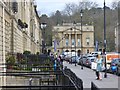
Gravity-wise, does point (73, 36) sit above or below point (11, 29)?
above

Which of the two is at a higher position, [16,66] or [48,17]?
[48,17]

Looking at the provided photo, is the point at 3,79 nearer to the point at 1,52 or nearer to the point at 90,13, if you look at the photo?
the point at 1,52

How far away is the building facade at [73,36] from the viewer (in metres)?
131

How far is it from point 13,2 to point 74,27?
320ft

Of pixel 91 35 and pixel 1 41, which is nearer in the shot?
pixel 1 41

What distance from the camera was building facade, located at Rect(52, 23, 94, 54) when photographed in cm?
13100

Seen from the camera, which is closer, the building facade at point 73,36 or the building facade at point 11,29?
the building facade at point 11,29

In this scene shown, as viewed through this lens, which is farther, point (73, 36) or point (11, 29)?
point (73, 36)

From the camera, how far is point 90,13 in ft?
353

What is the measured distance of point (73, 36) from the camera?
137125 millimetres

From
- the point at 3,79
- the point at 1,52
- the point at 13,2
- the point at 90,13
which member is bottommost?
the point at 3,79

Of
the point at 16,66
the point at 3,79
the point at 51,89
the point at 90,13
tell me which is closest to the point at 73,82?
the point at 51,89

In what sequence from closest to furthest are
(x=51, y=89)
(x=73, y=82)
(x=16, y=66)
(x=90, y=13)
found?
1. (x=73, y=82)
2. (x=51, y=89)
3. (x=16, y=66)
4. (x=90, y=13)

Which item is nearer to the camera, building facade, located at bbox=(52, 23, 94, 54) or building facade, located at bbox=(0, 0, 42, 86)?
building facade, located at bbox=(0, 0, 42, 86)
